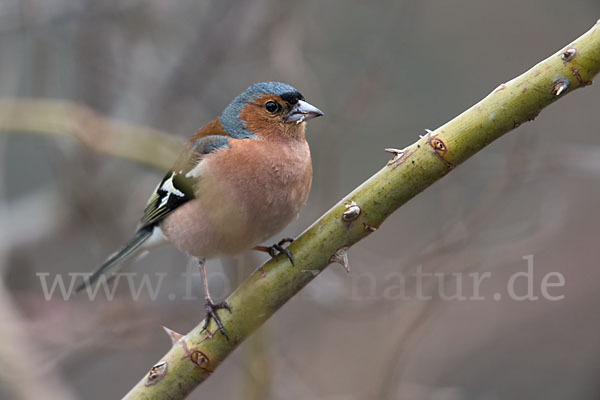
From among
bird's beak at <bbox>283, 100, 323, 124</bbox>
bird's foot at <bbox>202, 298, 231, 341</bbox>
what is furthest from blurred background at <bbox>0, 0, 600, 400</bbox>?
bird's beak at <bbox>283, 100, 323, 124</bbox>

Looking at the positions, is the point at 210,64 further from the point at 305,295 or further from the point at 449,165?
the point at 449,165

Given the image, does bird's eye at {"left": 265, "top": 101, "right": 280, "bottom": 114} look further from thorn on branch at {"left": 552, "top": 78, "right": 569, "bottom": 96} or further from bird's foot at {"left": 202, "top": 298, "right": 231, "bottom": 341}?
thorn on branch at {"left": 552, "top": 78, "right": 569, "bottom": 96}

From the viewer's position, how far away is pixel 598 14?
5.39 meters

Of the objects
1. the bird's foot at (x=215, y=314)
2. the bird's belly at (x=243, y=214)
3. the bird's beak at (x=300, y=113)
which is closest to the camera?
the bird's foot at (x=215, y=314)

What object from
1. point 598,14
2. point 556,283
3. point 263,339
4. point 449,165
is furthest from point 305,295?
point 598,14

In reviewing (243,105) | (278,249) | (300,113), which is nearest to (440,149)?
(278,249)

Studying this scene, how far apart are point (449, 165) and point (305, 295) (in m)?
2.41

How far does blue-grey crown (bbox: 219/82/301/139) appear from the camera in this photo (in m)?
3.81

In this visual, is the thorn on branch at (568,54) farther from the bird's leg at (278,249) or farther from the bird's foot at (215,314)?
the bird's foot at (215,314)

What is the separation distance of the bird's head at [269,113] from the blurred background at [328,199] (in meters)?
0.45

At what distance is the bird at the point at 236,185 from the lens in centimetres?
336

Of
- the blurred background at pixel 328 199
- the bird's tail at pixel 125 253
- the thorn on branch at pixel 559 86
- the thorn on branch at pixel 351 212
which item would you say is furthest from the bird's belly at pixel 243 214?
the thorn on branch at pixel 559 86

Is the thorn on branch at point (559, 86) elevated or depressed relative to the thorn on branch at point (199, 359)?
depressed

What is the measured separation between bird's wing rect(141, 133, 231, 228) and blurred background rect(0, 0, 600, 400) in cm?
15
